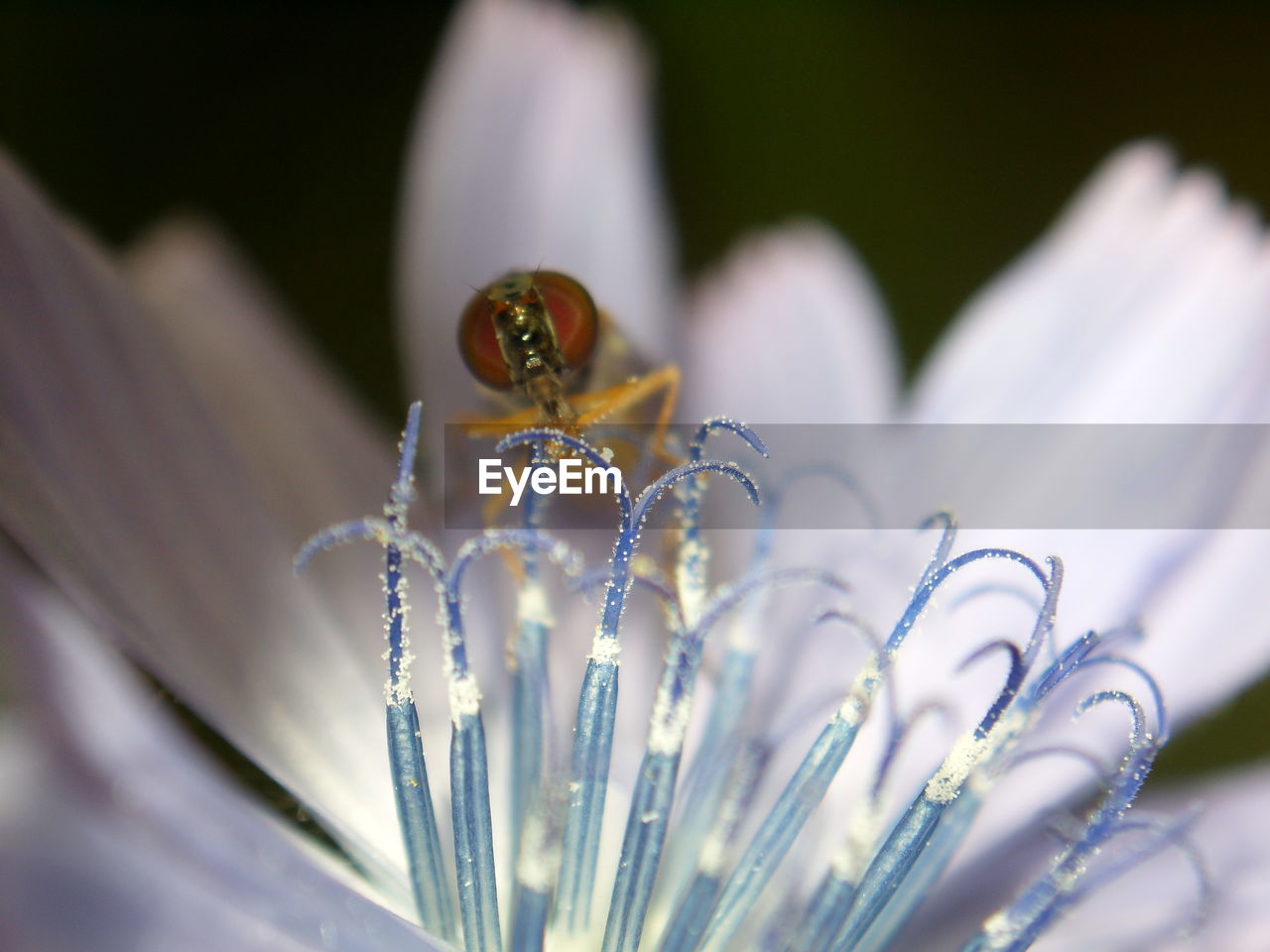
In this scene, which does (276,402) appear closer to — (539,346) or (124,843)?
(539,346)

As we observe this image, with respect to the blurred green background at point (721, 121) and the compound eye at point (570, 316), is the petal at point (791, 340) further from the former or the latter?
the compound eye at point (570, 316)

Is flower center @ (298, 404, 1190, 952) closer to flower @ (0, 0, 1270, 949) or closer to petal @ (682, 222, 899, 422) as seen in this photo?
flower @ (0, 0, 1270, 949)

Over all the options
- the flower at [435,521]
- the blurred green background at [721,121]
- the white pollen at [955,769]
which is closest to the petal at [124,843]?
the flower at [435,521]

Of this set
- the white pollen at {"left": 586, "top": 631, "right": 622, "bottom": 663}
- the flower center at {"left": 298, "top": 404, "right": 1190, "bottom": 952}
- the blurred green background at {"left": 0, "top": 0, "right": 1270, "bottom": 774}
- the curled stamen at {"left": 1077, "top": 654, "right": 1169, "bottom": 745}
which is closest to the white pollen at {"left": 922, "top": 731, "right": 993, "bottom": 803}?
the flower center at {"left": 298, "top": 404, "right": 1190, "bottom": 952}

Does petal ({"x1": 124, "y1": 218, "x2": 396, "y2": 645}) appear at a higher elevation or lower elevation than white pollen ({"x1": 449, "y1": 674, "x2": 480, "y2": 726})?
higher

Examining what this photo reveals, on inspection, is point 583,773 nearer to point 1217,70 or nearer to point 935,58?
point 935,58

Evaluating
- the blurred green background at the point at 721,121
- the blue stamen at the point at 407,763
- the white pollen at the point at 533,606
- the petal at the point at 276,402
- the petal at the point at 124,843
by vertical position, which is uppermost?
the blurred green background at the point at 721,121
